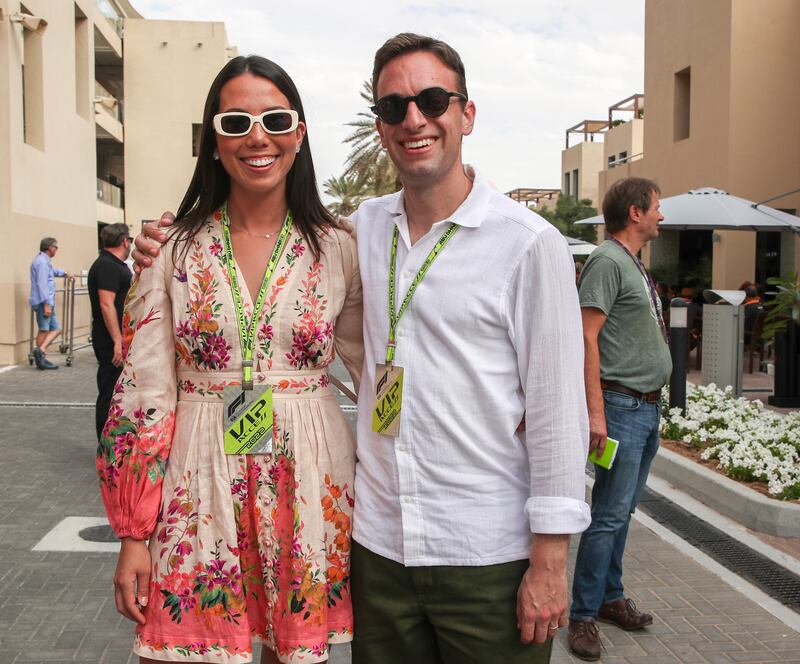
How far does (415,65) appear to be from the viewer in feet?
7.47

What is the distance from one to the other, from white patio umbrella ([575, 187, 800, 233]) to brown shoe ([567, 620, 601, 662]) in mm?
9452

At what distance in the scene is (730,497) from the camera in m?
6.48

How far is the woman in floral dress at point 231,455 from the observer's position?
2.24 meters

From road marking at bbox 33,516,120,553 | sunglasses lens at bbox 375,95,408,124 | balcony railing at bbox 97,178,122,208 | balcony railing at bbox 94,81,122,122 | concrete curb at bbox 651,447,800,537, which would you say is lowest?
road marking at bbox 33,516,120,553

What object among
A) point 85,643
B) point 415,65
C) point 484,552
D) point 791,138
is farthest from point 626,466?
point 791,138

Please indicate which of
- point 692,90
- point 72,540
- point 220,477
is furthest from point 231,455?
point 692,90

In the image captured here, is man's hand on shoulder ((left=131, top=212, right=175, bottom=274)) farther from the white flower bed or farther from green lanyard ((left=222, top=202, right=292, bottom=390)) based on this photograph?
the white flower bed

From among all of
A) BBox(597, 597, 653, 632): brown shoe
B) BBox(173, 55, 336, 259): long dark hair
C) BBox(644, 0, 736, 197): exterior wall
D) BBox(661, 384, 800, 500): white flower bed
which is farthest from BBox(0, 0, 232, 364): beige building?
BBox(644, 0, 736, 197): exterior wall

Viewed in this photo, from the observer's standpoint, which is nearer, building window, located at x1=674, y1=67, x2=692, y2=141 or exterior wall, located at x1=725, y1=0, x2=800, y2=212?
exterior wall, located at x1=725, y1=0, x2=800, y2=212

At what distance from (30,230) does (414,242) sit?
1581 cm

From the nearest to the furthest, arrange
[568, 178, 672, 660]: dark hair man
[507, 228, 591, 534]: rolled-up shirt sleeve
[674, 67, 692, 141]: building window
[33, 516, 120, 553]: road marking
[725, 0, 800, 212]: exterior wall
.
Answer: [507, 228, 591, 534]: rolled-up shirt sleeve → [568, 178, 672, 660]: dark hair man → [33, 516, 120, 553]: road marking → [725, 0, 800, 212]: exterior wall → [674, 67, 692, 141]: building window

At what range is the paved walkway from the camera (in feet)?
13.4

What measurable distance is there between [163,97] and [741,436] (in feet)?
85.3

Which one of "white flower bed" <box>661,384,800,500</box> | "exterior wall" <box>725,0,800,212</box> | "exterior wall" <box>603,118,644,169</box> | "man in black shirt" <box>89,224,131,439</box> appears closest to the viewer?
"white flower bed" <box>661,384,800,500</box>
